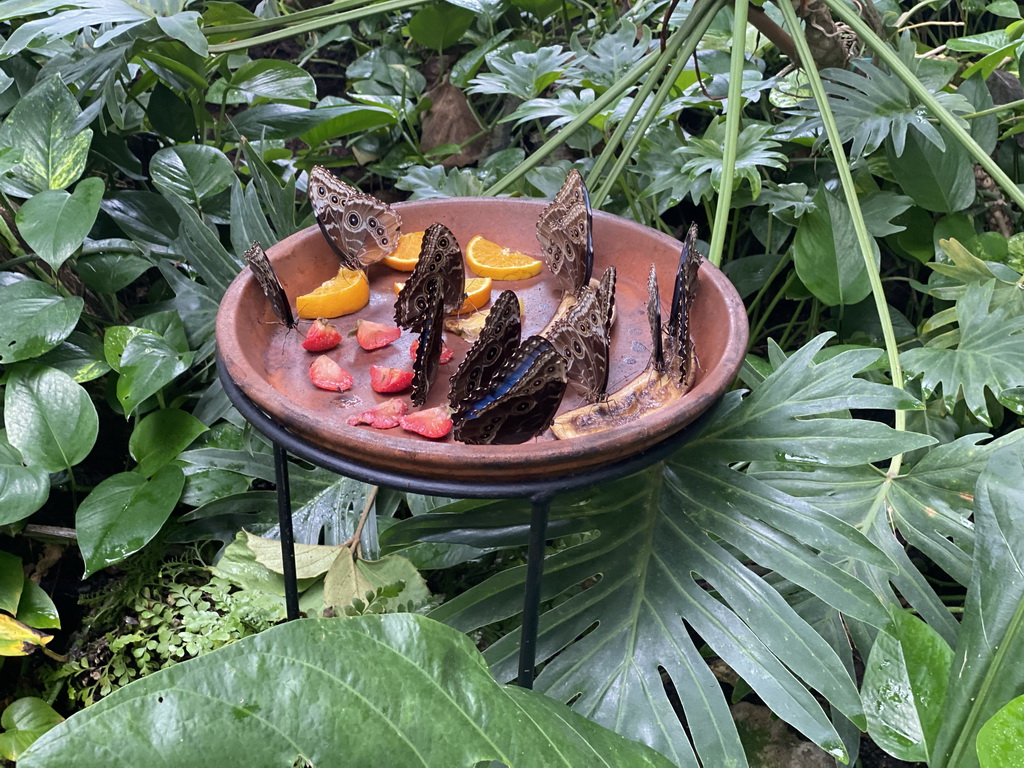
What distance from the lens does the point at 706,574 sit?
3.29ft

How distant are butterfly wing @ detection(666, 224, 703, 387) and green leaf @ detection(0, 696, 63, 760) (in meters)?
1.23

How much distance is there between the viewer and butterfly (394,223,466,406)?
36.9 inches

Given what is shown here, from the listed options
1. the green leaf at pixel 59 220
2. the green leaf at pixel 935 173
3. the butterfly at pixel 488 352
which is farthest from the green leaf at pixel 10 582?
the green leaf at pixel 935 173

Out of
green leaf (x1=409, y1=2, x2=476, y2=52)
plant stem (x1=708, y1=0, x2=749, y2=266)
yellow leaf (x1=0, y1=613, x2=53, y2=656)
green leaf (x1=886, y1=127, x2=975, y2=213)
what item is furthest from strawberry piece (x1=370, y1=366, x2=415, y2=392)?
green leaf (x1=409, y1=2, x2=476, y2=52)

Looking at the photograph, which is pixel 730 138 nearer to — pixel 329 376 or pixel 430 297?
pixel 430 297

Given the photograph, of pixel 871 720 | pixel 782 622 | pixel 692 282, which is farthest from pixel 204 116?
pixel 871 720

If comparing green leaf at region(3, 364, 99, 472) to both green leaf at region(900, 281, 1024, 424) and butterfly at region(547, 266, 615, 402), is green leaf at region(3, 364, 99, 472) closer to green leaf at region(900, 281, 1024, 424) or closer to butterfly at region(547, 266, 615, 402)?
butterfly at region(547, 266, 615, 402)

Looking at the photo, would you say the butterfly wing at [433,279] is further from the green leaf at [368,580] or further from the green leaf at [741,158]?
the green leaf at [741,158]

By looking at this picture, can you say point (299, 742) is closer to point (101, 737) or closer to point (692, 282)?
point (101, 737)

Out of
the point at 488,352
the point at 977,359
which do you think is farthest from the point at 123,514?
the point at 977,359

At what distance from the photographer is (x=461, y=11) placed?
94.7 inches

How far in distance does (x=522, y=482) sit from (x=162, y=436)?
1.06 metres

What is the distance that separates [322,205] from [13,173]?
862mm

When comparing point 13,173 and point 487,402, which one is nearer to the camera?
point 487,402
